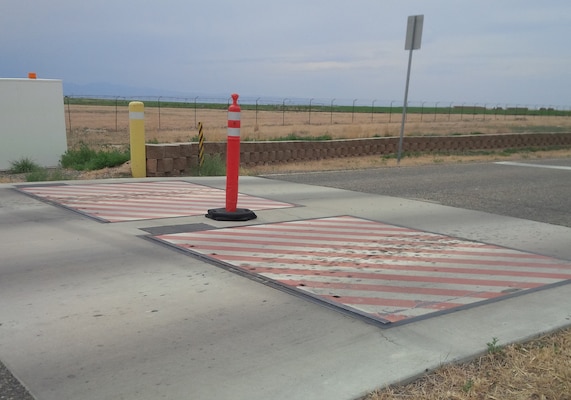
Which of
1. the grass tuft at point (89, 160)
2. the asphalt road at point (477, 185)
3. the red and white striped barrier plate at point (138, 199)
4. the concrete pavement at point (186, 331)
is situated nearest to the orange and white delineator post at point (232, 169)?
the red and white striped barrier plate at point (138, 199)

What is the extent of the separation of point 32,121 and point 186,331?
1074 centimetres

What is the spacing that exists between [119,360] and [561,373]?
2713mm

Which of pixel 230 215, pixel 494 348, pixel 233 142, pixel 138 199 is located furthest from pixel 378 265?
pixel 138 199

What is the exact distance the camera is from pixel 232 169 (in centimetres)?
739

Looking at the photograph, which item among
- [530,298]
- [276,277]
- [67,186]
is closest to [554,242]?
[530,298]

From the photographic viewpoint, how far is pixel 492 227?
7816 millimetres

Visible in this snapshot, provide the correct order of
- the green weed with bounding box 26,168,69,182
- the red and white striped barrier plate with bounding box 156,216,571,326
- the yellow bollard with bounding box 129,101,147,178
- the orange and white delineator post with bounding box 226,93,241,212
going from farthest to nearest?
the yellow bollard with bounding box 129,101,147,178, the green weed with bounding box 26,168,69,182, the orange and white delineator post with bounding box 226,93,241,212, the red and white striped barrier plate with bounding box 156,216,571,326

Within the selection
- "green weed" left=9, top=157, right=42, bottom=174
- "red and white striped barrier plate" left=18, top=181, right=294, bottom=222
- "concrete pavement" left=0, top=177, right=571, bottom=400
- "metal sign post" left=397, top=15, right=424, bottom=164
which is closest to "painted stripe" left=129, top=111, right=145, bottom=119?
"red and white striped barrier plate" left=18, top=181, right=294, bottom=222

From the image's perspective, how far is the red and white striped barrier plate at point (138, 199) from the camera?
7734 millimetres

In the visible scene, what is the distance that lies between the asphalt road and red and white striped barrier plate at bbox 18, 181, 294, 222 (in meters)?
2.82

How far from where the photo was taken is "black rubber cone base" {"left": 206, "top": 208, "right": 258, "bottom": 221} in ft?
24.2

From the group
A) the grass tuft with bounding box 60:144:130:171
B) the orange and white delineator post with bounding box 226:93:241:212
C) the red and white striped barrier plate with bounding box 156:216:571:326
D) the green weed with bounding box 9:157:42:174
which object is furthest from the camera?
the grass tuft with bounding box 60:144:130:171

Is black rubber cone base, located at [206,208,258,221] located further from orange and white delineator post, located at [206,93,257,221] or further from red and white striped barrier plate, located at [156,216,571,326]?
red and white striped barrier plate, located at [156,216,571,326]

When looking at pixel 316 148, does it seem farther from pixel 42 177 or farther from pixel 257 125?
pixel 257 125
